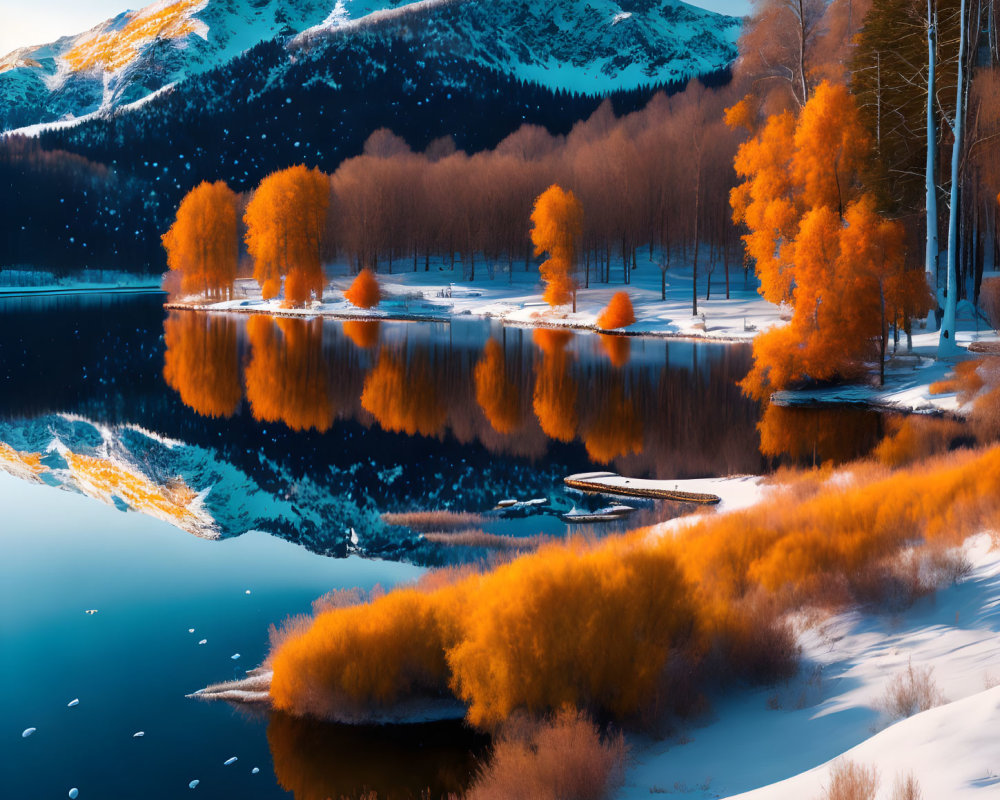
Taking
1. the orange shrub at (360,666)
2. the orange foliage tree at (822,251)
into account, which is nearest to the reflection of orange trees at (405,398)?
the orange foliage tree at (822,251)

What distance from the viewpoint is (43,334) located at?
166ft

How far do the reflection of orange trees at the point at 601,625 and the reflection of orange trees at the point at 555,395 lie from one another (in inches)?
505

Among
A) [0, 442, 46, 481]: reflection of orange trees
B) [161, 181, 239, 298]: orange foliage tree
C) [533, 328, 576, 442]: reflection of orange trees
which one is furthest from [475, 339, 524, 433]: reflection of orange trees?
[161, 181, 239, 298]: orange foliage tree

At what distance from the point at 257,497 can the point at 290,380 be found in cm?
1552

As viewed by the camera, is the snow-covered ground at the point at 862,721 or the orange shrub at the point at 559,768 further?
the orange shrub at the point at 559,768

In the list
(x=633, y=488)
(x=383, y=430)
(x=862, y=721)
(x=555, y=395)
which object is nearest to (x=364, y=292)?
(x=555, y=395)

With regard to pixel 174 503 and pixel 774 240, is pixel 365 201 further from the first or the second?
pixel 174 503

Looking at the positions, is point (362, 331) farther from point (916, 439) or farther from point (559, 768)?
point (559, 768)

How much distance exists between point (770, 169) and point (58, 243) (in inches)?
5317

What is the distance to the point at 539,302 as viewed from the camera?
6412cm

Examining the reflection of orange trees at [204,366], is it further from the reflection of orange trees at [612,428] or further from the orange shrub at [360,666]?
the orange shrub at [360,666]

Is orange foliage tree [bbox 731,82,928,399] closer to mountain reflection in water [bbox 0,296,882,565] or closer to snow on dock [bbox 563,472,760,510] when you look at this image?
mountain reflection in water [bbox 0,296,882,565]

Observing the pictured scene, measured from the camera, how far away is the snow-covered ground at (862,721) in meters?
4.47

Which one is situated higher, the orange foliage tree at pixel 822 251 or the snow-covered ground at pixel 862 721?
the orange foliage tree at pixel 822 251
